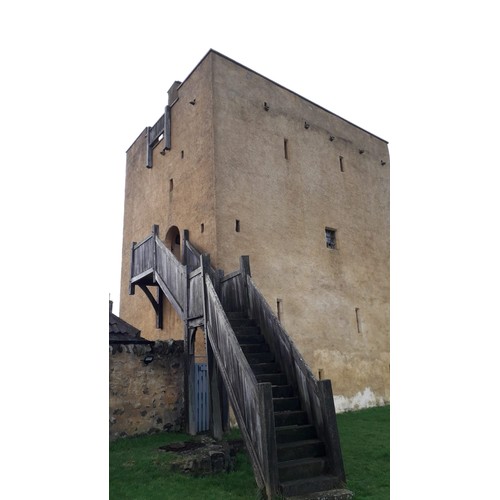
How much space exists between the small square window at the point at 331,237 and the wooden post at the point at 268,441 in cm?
863

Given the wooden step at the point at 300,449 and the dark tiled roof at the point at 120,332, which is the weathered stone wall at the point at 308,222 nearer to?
the dark tiled roof at the point at 120,332

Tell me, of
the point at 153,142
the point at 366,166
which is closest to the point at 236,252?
the point at 153,142

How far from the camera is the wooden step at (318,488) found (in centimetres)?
485

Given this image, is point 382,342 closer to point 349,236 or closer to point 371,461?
point 349,236

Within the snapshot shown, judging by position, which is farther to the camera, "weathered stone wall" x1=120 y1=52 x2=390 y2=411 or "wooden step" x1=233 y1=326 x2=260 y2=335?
"weathered stone wall" x1=120 y1=52 x2=390 y2=411

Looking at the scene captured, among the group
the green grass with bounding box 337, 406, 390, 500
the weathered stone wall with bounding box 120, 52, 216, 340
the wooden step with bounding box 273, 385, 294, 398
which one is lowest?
the green grass with bounding box 337, 406, 390, 500

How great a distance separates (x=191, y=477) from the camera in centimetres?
577

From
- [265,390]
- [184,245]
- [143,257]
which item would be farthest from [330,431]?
[143,257]

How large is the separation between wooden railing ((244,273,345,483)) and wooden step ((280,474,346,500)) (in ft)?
0.47

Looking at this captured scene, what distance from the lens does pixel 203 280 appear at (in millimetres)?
8359

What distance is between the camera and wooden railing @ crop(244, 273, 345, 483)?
5.38 metres

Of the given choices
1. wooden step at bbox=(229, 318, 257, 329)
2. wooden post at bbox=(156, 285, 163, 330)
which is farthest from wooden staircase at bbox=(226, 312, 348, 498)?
wooden post at bbox=(156, 285, 163, 330)

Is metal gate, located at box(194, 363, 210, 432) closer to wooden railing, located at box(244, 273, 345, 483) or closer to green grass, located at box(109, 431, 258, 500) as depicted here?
Result: green grass, located at box(109, 431, 258, 500)

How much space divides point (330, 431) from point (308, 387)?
67 cm
